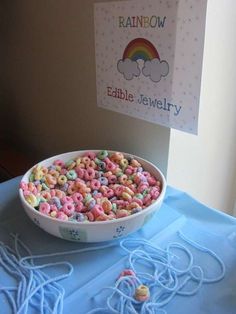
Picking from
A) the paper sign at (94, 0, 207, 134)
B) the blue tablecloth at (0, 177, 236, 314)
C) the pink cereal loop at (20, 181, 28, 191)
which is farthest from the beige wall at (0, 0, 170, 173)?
the pink cereal loop at (20, 181, 28, 191)

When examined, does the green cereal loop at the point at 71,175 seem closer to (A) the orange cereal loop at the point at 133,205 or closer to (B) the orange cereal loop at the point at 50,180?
(B) the orange cereal loop at the point at 50,180

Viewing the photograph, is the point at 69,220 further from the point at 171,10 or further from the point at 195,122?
the point at 171,10

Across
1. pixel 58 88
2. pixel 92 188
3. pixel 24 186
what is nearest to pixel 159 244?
pixel 92 188

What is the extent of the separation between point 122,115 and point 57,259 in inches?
16.3

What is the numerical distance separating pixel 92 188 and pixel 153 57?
0.31 metres

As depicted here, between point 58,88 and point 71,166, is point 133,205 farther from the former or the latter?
point 58,88

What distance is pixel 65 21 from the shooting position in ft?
2.95

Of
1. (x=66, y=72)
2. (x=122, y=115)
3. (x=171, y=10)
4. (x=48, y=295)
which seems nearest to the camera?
(x=48, y=295)

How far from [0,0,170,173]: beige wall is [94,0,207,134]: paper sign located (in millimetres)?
51

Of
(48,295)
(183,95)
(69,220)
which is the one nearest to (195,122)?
(183,95)

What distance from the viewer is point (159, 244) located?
577mm

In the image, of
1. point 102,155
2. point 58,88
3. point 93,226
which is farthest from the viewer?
point 58,88

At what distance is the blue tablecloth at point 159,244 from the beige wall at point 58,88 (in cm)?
17

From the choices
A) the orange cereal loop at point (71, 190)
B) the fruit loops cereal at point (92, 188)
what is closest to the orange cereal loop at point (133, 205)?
the fruit loops cereal at point (92, 188)
